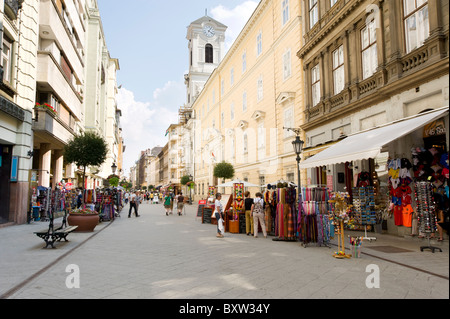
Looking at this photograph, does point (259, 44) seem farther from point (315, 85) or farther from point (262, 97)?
point (315, 85)

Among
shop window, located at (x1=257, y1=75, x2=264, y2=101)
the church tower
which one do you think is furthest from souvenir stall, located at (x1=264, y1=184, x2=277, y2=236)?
the church tower

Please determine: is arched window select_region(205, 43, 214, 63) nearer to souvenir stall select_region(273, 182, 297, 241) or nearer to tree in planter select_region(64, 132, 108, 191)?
tree in planter select_region(64, 132, 108, 191)

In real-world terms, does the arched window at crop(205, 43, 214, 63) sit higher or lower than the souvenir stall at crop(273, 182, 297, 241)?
higher

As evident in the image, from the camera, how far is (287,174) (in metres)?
21.0

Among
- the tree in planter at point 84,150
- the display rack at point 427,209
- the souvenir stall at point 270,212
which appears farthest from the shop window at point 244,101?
the display rack at point 427,209

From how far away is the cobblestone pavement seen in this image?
5215 millimetres

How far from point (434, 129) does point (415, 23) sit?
3898 mm

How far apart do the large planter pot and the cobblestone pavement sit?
311cm

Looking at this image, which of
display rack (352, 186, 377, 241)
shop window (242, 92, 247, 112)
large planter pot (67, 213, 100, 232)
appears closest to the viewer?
display rack (352, 186, 377, 241)

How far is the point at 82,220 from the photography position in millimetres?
13844

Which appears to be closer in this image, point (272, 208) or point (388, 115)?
point (388, 115)

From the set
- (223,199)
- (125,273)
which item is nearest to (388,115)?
(223,199)
